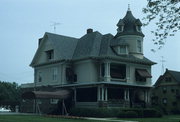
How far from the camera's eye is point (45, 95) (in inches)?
1645

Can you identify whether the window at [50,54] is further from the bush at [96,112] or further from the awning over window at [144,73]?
the awning over window at [144,73]

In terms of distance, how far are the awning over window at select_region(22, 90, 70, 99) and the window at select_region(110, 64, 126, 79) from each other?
21.8 ft

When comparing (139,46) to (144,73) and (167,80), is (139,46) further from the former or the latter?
(167,80)

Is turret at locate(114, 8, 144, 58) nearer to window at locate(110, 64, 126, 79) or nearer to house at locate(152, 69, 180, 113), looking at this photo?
window at locate(110, 64, 126, 79)

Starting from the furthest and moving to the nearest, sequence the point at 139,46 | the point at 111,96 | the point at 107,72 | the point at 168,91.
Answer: the point at 168,91 < the point at 139,46 < the point at 111,96 < the point at 107,72

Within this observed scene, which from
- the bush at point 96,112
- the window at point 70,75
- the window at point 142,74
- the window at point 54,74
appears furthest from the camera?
the window at point 54,74

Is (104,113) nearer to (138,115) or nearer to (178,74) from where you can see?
(138,115)

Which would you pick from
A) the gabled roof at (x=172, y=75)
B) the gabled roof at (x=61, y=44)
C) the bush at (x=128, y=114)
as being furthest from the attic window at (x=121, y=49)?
the gabled roof at (x=172, y=75)

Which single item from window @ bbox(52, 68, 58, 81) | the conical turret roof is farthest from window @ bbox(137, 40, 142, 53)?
window @ bbox(52, 68, 58, 81)

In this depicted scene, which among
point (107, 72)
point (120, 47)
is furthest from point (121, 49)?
point (107, 72)

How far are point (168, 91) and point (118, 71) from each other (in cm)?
2866

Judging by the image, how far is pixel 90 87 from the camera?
44.9 meters

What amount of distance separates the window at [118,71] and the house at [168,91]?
2379cm

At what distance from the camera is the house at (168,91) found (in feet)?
231
